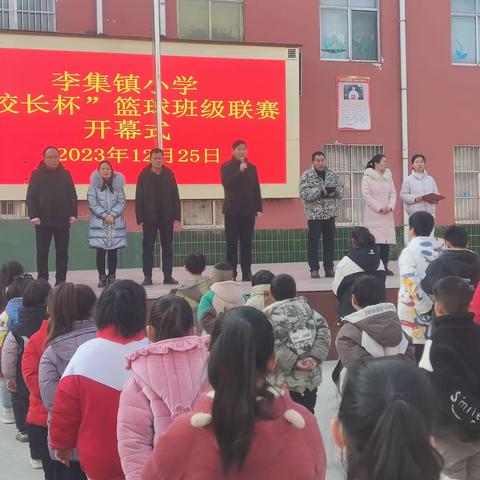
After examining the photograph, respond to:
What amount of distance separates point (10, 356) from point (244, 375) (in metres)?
3.38

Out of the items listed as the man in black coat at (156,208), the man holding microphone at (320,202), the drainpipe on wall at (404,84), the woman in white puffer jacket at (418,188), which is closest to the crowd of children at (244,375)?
the man in black coat at (156,208)

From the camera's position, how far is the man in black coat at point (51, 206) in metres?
7.90

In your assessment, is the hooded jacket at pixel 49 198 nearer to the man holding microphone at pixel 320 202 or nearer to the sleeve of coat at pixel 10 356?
the man holding microphone at pixel 320 202

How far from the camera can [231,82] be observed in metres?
11.5

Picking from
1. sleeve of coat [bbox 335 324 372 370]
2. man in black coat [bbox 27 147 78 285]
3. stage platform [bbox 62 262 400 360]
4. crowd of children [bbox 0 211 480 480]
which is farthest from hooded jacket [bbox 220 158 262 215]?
sleeve of coat [bbox 335 324 372 370]

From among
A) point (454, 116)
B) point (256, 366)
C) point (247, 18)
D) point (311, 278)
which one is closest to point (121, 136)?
point (247, 18)

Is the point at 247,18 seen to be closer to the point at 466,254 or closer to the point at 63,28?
the point at 63,28

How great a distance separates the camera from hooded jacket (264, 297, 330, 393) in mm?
4375

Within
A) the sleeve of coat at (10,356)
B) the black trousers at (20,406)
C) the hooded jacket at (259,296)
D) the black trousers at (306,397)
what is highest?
the hooded jacket at (259,296)

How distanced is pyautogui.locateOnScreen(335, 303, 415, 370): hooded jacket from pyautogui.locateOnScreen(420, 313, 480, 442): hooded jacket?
2.95 feet

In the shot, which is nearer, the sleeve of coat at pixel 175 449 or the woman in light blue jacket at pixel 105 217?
the sleeve of coat at pixel 175 449

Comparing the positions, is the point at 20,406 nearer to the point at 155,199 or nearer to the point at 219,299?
the point at 219,299

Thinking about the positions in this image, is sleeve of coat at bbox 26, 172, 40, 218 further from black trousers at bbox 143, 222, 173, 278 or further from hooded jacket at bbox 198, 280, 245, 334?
hooded jacket at bbox 198, 280, 245, 334

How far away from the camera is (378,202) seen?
8977 millimetres
